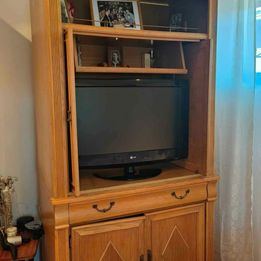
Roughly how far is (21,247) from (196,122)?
1209 mm

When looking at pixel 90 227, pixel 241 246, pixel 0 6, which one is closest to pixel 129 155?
pixel 90 227

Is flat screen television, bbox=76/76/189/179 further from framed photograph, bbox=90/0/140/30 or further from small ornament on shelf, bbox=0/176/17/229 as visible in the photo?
small ornament on shelf, bbox=0/176/17/229

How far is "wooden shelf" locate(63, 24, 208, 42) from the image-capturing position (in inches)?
56.5

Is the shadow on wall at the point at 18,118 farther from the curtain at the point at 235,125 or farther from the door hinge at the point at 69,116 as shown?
the curtain at the point at 235,125

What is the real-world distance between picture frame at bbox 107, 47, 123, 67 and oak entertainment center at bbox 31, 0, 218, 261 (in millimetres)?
11

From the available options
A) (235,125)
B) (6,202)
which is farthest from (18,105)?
(235,125)

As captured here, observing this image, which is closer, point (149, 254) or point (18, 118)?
point (149, 254)

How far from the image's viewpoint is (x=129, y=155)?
1773 mm

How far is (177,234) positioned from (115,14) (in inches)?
50.2

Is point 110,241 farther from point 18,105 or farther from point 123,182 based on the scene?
point 18,105

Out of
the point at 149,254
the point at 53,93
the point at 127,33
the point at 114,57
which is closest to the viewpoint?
the point at 53,93

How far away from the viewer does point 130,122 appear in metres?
1.75

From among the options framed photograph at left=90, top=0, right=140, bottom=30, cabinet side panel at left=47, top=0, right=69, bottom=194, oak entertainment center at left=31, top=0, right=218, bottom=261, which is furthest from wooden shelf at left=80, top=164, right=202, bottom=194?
framed photograph at left=90, top=0, right=140, bottom=30

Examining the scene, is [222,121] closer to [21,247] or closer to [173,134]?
[173,134]
